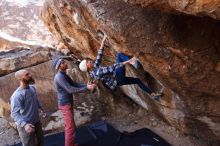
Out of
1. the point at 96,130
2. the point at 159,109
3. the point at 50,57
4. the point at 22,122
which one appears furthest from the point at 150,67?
the point at 50,57

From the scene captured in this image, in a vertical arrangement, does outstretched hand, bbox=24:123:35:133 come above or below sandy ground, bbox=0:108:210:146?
above

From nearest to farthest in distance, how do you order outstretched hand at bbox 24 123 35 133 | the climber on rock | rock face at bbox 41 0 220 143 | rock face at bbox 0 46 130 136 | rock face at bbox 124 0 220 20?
rock face at bbox 124 0 220 20
rock face at bbox 41 0 220 143
outstretched hand at bbox 24 123 35 133
the climber on rock
rock face at bbox 0 46 130 136

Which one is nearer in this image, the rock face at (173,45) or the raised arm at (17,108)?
the rock face at (173,45)

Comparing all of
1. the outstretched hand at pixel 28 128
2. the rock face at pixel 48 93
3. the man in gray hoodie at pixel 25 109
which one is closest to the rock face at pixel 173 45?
the man in gray hoodie at pixel 25 109

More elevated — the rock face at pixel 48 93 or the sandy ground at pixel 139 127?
the rock face at pixel 48 93

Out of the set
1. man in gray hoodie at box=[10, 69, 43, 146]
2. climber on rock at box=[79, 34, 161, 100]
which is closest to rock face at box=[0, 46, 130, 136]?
climber on rock at box=[79, 34, 161, 100]

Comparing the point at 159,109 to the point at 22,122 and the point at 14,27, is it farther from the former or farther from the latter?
the point at 14,27

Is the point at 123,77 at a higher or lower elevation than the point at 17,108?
higher

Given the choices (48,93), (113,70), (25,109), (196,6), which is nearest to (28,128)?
(25,109)

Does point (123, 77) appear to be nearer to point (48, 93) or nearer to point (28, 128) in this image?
point (28, 128)

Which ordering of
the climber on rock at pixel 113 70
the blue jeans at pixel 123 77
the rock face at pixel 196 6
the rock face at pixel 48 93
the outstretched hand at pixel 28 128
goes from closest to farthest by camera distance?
the rock face at pixel 196 6 → the outstretched hand at pixel 28 128 → the climber on rock at pixel 113 70 → the blue jeans at pixel 123 77 → the rock face at pixel 48 93

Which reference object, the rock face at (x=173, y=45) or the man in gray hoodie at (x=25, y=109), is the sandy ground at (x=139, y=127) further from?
the man in gray hoodie at (x=25, y=109)

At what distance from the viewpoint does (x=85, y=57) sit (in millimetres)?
9703

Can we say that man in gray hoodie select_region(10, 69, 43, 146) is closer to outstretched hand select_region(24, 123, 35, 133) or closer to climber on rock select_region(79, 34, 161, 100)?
outstretched hand select_region(24, 123, 35, 133)
